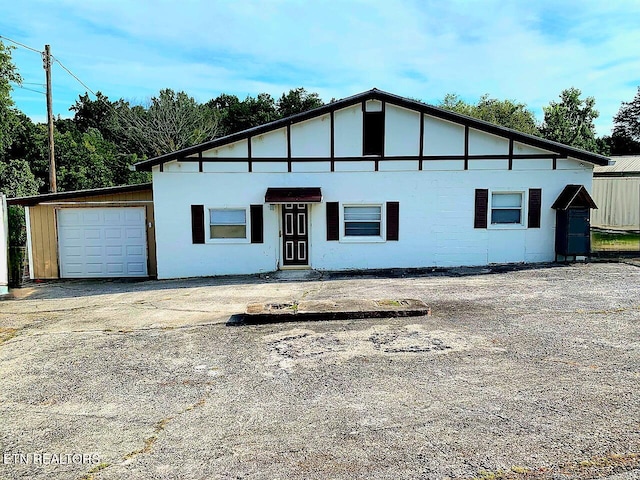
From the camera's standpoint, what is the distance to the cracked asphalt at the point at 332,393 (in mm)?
3527

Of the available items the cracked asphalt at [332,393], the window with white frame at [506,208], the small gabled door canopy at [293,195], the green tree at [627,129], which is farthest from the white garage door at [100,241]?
the green tree at [627,129]

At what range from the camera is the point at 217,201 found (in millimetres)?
12953

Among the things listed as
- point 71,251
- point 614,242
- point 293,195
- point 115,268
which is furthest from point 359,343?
point 614,242

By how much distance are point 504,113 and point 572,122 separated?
18.2 ft

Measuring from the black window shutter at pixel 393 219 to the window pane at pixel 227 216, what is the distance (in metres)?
3.95

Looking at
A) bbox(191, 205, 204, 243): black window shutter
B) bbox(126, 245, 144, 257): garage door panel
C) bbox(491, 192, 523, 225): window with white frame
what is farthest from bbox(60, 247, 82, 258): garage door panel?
bbox(491, 192, 523, 225): window with white frame

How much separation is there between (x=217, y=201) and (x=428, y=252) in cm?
597

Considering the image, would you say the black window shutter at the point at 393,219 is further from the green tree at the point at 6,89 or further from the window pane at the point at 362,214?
the green tree at the point at 6,89

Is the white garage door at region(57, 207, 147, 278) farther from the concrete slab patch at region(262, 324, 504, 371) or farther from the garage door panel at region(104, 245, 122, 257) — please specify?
the concrete slab patch at region(262, 324, 504, 371)

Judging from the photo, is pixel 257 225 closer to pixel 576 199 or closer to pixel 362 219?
pixel 362 219

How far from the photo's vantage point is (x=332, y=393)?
474 centimetres

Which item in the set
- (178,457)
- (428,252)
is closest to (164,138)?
(428,252)

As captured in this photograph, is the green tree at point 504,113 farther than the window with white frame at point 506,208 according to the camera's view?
Yes

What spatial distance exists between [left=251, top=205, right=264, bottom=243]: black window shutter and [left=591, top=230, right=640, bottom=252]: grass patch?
379 inches
